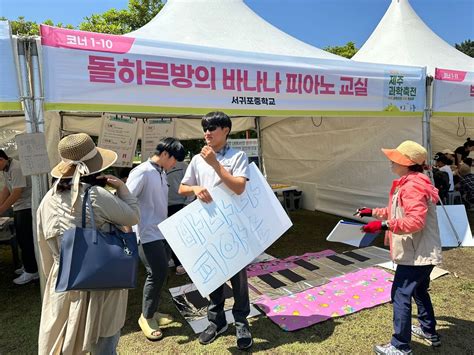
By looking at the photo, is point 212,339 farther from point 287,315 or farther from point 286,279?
point 286,279

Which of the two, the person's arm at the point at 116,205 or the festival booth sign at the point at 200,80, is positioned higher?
the festival booth sign at the point at 200,80

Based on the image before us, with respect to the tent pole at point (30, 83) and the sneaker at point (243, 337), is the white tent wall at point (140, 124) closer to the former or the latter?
the tent pole at point (30, 83)

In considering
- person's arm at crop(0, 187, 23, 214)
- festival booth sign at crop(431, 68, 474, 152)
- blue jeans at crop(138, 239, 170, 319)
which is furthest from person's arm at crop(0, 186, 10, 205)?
festival booth sign at crop(431, 68, 474, 152)

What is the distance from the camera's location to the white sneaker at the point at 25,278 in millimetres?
3654

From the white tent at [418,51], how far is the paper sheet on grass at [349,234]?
6.37m

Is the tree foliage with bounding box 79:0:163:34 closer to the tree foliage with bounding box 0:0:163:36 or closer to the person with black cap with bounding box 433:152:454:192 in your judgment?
the tree foliage with bounding box 0:0:163:36

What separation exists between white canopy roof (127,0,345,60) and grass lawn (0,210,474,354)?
10.6 feet

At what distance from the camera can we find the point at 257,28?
544cm

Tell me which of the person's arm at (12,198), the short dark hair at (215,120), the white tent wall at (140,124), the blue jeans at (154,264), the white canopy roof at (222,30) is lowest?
the blue jeans at (154,264)

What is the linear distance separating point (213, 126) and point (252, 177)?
0.47 metres

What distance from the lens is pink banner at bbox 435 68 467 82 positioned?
4527 mm

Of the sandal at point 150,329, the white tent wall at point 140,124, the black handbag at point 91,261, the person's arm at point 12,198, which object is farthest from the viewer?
the white tent wall at point 140,124

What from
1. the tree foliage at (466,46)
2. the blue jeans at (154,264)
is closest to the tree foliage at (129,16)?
the blue jeans at (154,264)

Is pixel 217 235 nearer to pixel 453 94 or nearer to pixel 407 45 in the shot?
pixel 453 94
